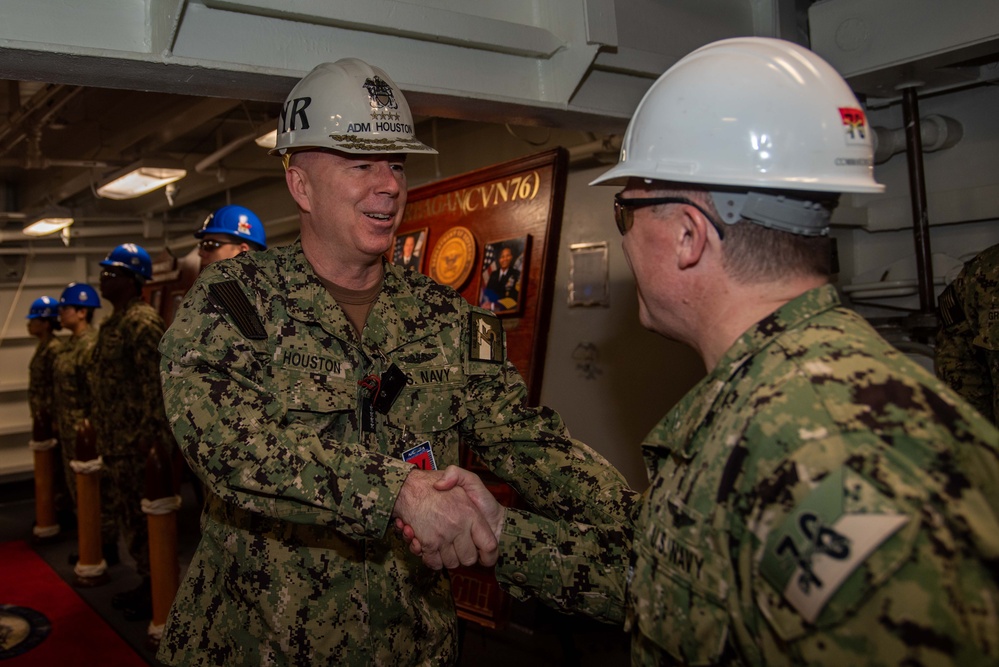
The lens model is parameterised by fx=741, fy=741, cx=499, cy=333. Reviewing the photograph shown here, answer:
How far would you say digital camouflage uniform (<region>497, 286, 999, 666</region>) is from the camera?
0.86 meters

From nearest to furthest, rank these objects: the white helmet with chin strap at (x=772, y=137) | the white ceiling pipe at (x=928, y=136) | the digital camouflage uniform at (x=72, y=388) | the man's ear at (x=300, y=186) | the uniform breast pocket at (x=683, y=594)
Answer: the uniform breast pocket at (x=683, y=594)
the white helmet with chin strap at (x=772, y=137)
the man's ear at (x=300, y=186)
the white ceiling pipe at (x=928, y=136)
the digital camouflage uniform at (x=72, y=388)

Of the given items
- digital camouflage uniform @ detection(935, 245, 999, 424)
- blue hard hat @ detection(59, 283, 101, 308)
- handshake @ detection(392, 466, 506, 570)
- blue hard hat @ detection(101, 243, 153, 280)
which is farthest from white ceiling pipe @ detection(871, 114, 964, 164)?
blue hard hat @ detection(59, 283, 101, 308)

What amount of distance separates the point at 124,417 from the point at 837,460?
5324 millimetres

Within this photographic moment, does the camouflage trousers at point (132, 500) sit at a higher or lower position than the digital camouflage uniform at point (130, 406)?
lower

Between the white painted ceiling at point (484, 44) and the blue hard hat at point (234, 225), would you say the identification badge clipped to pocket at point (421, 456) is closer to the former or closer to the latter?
the white painted ceiling at point (484, 44)

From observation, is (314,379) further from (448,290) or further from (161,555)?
(161,555)

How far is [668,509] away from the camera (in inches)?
47.5

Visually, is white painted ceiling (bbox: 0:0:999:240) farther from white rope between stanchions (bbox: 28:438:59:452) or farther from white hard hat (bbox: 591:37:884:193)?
white rope between stanchions (bbox: 28:438:59:452)

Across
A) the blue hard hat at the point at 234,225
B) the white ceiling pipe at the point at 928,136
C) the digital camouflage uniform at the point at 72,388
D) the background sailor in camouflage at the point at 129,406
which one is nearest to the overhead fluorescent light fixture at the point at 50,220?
the digital camouflage uniform at the point at 72,388

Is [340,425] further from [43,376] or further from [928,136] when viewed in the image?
[43,376]

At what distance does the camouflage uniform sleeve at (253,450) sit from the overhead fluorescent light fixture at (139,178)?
561 centimetres

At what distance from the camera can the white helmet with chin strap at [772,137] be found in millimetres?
1220

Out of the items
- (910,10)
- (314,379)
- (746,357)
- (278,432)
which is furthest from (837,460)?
(910,10)

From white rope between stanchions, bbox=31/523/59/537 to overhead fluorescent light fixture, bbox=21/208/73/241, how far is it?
11.9 feet
